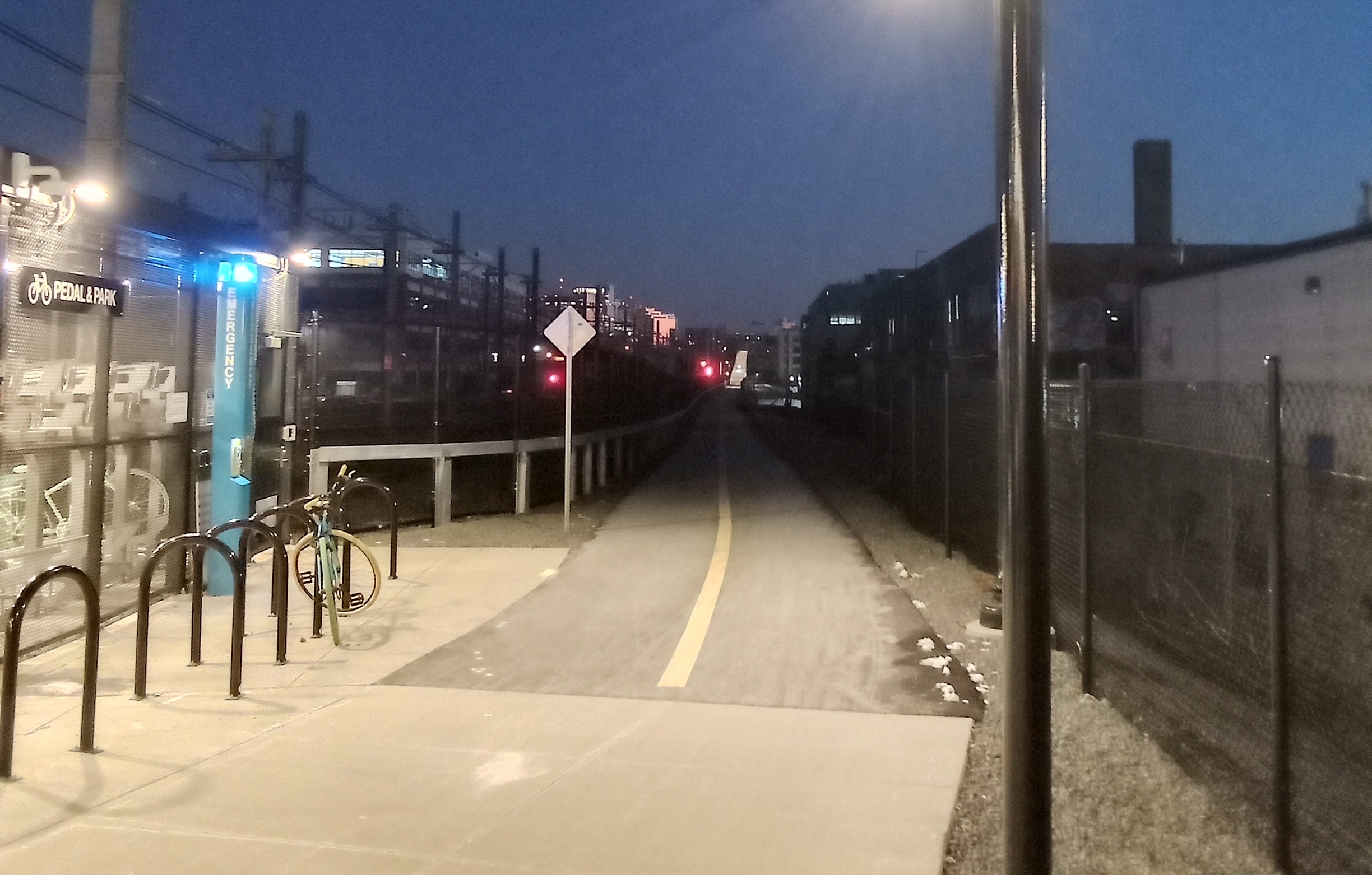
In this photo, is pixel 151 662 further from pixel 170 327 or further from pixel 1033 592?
pixel 1033 592

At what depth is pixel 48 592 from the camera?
7699mm

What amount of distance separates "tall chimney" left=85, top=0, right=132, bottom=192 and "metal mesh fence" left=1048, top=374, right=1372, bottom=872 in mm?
8924

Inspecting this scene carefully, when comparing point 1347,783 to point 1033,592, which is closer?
point 1033,592

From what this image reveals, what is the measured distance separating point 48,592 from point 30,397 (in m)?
1.52

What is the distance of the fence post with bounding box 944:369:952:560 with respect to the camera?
11.7 meters

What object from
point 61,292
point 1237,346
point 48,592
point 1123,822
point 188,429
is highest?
point 1237,346

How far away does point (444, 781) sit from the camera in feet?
16.1

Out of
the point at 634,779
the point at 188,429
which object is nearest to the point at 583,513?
the point at 188,429

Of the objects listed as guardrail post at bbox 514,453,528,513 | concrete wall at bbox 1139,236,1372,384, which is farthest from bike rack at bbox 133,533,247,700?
concrete wall at bbox 1139,236,1372,384

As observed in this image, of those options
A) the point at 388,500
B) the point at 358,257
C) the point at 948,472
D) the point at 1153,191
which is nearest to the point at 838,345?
the point at 358,257

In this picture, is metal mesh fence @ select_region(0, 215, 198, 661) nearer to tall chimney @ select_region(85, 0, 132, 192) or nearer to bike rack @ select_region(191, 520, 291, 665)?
bike rack @ select_region(191, 520, 291, 665)

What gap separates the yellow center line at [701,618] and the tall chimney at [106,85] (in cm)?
678

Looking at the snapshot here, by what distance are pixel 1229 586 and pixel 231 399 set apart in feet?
26.8

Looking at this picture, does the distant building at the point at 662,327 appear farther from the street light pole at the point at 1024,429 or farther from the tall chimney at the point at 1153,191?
the street light pole at the point at 1024,429
